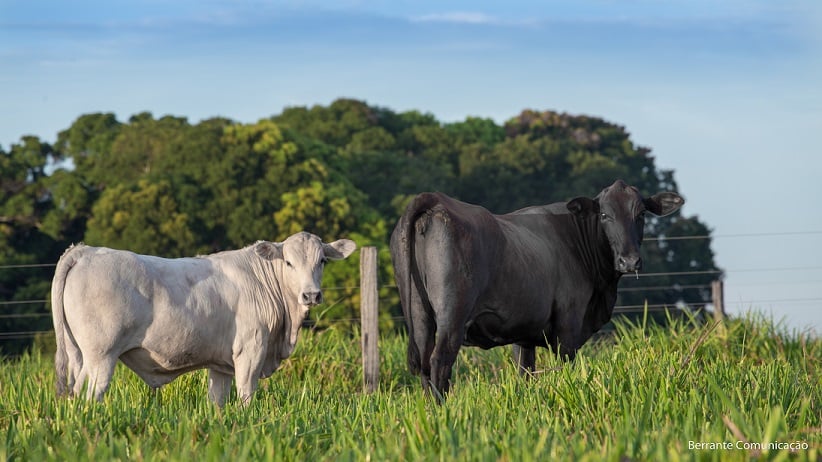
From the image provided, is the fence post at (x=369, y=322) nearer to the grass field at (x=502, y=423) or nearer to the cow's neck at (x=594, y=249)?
the cow's neck at (x=594, y=249)

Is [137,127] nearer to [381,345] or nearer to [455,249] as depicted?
[381,345]

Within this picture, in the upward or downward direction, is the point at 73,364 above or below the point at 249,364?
above

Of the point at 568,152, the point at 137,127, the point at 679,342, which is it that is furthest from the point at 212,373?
the point at 568,152

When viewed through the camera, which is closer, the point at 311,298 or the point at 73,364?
the point at 73,364

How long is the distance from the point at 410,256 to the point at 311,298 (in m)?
0.86

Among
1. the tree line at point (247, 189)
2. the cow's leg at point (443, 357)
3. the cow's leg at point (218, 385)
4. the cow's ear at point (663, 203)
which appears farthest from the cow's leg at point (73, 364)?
the tree line at point (247, 189)

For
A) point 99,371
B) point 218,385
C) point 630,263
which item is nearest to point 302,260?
point 218,385

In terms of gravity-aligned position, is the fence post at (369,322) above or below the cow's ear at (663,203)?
below

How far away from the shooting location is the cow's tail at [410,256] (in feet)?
25.8

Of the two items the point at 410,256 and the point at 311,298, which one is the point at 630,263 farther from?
the point at 311,298

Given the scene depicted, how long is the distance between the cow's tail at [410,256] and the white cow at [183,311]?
698 millimetres

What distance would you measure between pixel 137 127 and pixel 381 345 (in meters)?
26.7

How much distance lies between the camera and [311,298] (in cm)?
830

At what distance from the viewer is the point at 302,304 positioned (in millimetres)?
8469
